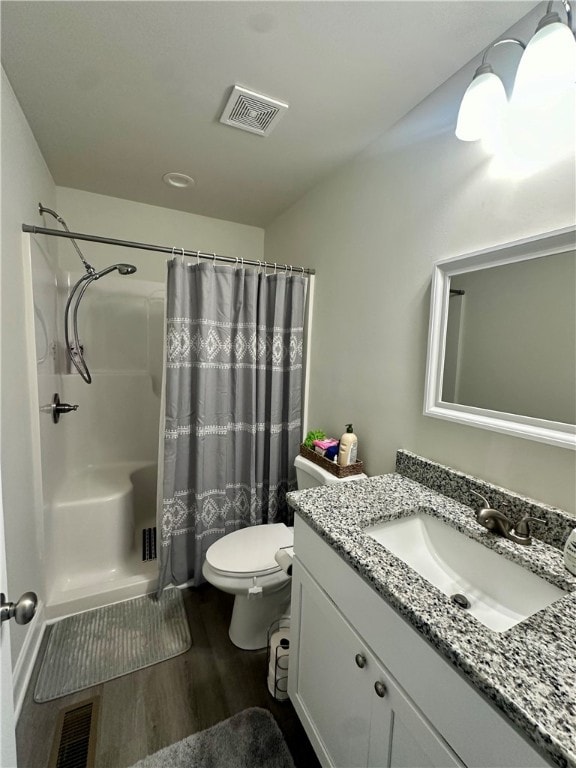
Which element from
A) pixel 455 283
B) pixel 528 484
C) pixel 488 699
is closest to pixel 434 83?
pixel 455 283

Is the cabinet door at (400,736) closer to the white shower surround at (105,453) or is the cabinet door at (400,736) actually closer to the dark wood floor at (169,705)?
the dark wood floor at (169,705)

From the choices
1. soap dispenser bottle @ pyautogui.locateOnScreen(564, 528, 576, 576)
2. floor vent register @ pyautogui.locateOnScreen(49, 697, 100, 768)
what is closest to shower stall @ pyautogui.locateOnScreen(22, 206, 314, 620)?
floor vent register @ pyautogui.locateOnScreen(49, 697, 100, 768)

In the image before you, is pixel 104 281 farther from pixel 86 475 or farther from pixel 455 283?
pixel 455 283

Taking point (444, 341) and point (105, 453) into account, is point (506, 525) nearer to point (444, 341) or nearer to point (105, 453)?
point (444, 341)

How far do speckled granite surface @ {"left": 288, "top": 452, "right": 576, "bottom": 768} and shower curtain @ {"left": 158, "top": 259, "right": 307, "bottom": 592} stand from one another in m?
0.85

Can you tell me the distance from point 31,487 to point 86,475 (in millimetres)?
747

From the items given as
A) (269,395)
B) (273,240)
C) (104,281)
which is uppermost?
(273,240)

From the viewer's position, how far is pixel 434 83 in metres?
1.17

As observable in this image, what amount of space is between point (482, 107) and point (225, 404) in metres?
1.53

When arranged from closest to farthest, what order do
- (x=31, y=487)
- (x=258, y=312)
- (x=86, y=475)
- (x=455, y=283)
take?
(x=455, y=283) < (x=31, y=487) < (x=258, y=312) < (x=86, y=475)

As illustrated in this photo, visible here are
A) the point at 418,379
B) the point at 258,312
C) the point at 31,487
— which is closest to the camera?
the point at 418,379

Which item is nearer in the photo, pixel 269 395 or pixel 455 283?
pixel 455 283

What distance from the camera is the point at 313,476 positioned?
1.63 metres

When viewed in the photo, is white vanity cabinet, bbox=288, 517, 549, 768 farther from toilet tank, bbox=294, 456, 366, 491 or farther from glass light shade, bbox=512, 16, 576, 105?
glass light shade, bbox=512, 16, 576, 105
